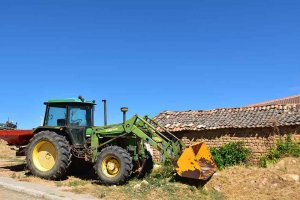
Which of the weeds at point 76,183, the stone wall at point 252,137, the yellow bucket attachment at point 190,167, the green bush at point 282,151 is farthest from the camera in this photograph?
the stone wall at point 252,137

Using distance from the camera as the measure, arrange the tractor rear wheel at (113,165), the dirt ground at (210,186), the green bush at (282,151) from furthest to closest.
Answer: the green bush at (282,151) < the tractor rear wheel at (113,165) < the dirt ground at (210,186)

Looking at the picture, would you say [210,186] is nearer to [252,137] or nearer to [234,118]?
[252,137]

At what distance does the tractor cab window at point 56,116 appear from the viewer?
1237cm

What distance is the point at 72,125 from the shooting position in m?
12.3

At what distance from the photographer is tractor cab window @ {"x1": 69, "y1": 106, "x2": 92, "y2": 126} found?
1240 centimetres

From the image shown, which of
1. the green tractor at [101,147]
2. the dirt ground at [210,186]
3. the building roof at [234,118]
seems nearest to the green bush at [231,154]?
the building roof at [234,118]

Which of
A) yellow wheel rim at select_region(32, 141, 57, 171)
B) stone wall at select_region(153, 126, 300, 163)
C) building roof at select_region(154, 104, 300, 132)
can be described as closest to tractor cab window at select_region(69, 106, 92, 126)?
yellow wheel rim at select_region(32, 141, 57, 171)

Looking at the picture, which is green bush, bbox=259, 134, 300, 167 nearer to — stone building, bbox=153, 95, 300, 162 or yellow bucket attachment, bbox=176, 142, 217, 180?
stone building, bbox=153, 95, 300, 162

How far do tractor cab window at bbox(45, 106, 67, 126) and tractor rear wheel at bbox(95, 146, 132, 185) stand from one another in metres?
A: 2.12

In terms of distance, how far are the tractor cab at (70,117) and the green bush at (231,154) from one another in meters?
6.79

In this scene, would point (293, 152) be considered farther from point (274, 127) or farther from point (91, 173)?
point (91, 173)

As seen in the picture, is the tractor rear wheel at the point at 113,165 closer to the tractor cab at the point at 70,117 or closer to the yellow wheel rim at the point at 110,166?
the yellow wheel rim at the point at 110,166

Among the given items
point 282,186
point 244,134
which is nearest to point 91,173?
point 282,186

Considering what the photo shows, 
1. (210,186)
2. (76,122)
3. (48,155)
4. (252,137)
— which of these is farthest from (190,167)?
(252,137)
